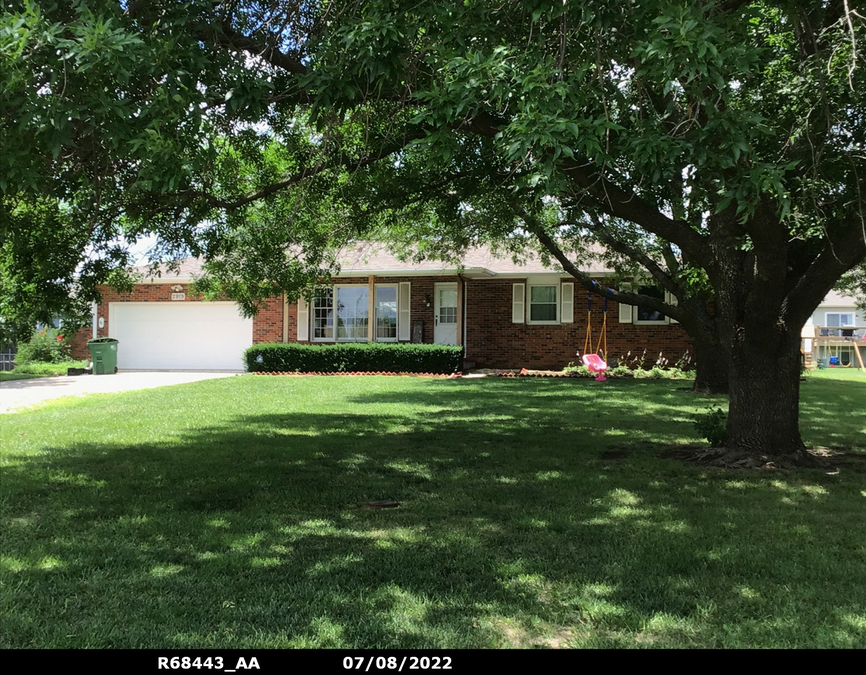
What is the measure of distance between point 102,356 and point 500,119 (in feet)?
58.6

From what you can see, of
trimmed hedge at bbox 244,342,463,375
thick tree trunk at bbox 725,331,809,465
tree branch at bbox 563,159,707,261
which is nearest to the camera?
tree branch at bbox 563,159,707,261

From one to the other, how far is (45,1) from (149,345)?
20.3m

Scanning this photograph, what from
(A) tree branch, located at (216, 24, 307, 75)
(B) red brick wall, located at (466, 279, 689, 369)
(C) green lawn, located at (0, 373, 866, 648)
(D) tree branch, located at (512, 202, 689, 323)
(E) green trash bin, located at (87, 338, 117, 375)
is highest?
(A) tree branch, located at (216, 24, 307, 75)

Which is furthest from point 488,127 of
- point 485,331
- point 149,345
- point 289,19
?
point 149,345

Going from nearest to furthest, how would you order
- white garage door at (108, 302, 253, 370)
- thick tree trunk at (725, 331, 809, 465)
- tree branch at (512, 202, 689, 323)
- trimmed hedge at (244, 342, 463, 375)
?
1. thick tree trunk at (725, 331, 809, 465)
2. tree branch at (512, 202, 689, 323)
3. trimmed hedge at (244, 342, 463, 375)
4. white garage door at (108, 302, 253, 370)

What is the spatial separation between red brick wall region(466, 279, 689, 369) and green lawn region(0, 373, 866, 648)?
10986mm

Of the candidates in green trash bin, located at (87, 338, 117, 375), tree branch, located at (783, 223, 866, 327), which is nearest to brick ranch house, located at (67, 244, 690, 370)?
green trash bin, located at (87, 338, 117, 375)

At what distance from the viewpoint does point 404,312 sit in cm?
2152

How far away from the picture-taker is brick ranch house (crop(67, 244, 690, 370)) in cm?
2047

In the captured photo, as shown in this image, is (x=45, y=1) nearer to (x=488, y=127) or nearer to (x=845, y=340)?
(x=488, y=127)

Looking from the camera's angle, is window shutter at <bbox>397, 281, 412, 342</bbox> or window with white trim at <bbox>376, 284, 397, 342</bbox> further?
window with white trim at <bbox>376, 284, 397, 342</bbox>

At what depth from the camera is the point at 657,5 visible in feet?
12.8

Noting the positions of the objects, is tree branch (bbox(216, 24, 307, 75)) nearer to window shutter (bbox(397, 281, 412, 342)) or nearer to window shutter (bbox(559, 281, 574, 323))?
window shutter (bbox(397, 281, 412, 342))

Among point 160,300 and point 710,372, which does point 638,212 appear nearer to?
point 710,372
